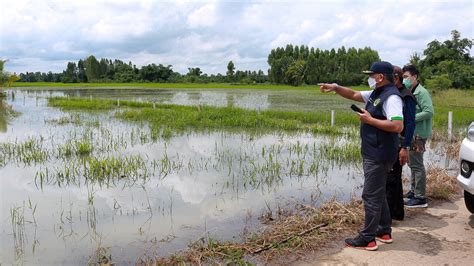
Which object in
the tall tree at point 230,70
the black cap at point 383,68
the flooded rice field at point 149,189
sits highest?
the tall tree at point 230,70

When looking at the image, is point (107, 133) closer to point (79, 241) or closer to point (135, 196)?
point (135, 196)

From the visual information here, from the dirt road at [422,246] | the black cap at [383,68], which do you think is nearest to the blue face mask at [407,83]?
the black cap at [383,68]

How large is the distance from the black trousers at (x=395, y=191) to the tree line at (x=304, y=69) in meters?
31.4

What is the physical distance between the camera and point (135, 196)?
5.93 meters

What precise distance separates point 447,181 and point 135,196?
4675mm

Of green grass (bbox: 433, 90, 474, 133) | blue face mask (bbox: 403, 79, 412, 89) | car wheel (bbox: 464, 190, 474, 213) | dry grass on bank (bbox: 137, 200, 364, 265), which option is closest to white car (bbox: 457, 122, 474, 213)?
car wheel (bbox: 464, 190, 474, 213)

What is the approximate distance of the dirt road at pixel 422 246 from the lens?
3385 millimetres

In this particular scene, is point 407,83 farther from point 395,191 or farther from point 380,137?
point 380,137

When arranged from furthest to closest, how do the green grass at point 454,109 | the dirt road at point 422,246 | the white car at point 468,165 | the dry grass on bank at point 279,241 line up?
1. the green grass at point 454,109
2. the white car at point 468,165
3. the dry grass on bank at point 279,241
4. the dirt road at point 422,246

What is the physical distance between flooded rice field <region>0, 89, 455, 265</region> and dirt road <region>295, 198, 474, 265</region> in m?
1.31

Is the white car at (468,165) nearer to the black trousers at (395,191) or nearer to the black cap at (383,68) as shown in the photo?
the black trousers at (395,191)

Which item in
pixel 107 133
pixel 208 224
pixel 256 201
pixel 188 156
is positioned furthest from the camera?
pixel 107 133

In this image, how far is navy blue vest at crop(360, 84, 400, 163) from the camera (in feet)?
11.0

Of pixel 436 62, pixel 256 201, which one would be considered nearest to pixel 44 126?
pixel 256 201
